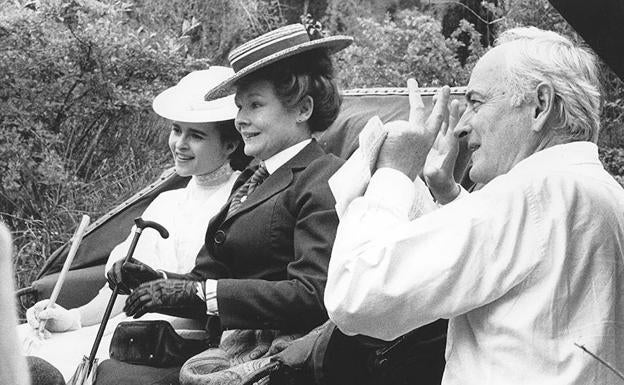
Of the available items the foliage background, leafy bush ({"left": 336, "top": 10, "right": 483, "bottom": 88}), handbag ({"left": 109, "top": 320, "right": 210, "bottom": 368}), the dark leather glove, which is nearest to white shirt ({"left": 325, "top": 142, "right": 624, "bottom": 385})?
the dark leather glove

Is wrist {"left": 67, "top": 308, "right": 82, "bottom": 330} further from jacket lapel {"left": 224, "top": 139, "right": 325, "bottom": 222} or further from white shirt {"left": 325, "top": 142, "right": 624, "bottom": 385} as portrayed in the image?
white shirt {"left": 325, "top": 142, "right": 624, "bottom": 385}

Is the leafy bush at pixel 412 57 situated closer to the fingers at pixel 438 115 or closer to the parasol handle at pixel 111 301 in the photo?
the parasol handle at pixel 111 301

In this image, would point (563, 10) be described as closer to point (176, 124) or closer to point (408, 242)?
point (408, 242)

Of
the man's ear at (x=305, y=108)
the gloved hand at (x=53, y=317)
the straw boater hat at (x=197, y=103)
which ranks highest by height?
the man's ear at (x=305, y=108)

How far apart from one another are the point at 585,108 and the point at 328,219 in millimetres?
1261

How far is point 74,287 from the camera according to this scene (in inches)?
210

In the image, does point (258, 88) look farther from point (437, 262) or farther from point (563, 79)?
point (437, 262)

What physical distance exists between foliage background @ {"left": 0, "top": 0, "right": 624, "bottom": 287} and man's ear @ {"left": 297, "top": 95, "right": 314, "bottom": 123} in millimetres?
3230

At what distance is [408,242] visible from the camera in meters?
2.76

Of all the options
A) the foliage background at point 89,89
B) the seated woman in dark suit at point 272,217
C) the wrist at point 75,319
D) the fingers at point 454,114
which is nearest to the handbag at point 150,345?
the seated woman in dark suit at point 272,217

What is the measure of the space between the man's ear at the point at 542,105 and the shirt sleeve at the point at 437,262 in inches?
9.2

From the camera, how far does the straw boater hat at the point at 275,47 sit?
173 inches

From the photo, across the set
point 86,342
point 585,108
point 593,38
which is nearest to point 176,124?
point 86,342

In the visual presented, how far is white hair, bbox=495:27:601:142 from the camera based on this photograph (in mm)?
2941
